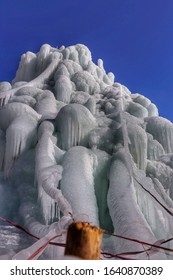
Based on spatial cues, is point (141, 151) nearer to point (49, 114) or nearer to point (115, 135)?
point (115, 135)

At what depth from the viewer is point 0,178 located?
376 centimetres

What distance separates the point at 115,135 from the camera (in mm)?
3902

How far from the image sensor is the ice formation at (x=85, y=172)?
8.23ft

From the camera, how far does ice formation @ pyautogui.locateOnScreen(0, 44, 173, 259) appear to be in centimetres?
251

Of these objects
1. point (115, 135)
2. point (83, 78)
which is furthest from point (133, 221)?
point (83, 78)

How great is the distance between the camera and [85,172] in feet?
10.2
